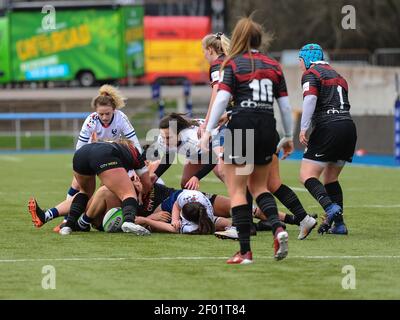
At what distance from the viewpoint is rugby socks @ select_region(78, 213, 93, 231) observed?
12539mm

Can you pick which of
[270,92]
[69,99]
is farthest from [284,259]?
[69,99]

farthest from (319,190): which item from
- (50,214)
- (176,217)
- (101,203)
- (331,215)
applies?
(50,214)

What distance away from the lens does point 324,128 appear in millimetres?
12180

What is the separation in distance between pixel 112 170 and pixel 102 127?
125cm

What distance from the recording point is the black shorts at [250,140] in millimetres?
9734

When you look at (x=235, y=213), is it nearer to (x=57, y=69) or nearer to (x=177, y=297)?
(x=177, y=297)

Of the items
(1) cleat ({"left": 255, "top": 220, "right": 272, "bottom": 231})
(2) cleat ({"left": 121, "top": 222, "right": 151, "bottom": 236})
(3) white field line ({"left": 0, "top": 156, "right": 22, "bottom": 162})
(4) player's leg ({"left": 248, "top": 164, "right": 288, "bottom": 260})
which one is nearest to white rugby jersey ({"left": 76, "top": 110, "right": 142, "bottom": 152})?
(2) cleat ({"left": 121, "top": 222, "right": 151, "bottom": 236})

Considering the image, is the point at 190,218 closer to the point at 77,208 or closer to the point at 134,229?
the point at 134,229

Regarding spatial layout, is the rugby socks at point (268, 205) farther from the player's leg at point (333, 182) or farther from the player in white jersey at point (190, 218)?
the player's leg at point (333, 182)

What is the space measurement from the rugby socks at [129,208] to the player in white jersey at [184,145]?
2.40 feet

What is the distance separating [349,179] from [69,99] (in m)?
24.2

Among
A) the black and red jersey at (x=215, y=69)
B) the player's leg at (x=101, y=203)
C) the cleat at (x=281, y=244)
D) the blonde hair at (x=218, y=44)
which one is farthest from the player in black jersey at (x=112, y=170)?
the cleat at (x=281, y=244)

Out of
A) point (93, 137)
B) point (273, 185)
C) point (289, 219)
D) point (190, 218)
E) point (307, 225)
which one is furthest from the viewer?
point (93, 137)

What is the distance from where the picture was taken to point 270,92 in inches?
387
